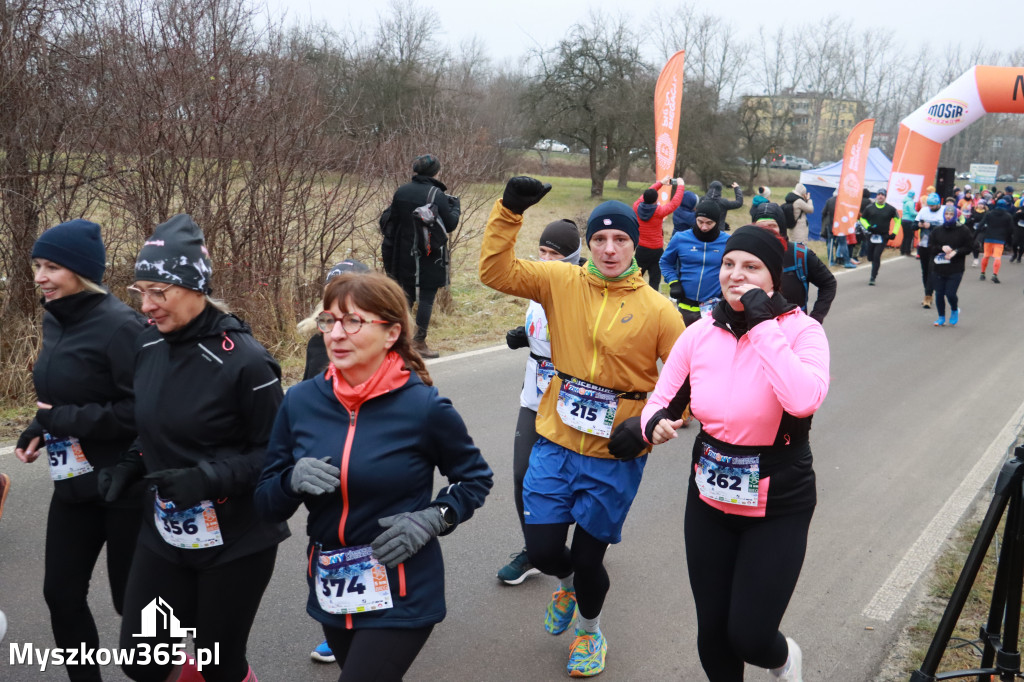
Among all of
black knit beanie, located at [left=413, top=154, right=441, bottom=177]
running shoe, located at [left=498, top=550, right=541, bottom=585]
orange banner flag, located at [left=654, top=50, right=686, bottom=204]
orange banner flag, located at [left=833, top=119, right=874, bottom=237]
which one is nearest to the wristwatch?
running shoe, located at [left=498, top=550, right=541, bottom=585]

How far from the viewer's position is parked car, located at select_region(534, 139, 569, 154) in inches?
1608

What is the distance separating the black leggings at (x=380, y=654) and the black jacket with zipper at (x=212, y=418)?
59 centimetres

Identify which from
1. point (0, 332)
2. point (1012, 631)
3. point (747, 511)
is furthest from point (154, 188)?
point (1012, 631)

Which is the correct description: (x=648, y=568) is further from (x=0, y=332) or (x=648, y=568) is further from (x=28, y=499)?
(x=0, y=332)

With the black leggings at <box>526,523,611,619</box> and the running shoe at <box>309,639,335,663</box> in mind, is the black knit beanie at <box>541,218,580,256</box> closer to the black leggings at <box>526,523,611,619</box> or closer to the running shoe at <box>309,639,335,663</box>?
the black leggings at <box>526,523,611,619</box>

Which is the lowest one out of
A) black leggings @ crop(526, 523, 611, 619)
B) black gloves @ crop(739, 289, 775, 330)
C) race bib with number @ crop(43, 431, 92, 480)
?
black leggings @ crop(526, 523, 611, 619)

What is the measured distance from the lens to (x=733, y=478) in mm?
3137

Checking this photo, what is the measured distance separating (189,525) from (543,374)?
2.14 metres

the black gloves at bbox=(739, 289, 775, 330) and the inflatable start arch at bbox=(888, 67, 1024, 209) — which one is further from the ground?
the inflatable start arch at bbox=(888, 67, 1024, 209)

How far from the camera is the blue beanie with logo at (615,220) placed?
3888 millimetres

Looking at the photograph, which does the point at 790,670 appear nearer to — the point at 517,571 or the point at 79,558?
the point at 517,571

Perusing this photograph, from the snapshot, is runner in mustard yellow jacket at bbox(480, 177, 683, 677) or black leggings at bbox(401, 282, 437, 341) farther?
black leggings at bbox(401, 282, 437, 341)

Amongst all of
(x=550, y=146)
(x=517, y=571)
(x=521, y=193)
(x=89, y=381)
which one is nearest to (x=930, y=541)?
(x=517, y=571)

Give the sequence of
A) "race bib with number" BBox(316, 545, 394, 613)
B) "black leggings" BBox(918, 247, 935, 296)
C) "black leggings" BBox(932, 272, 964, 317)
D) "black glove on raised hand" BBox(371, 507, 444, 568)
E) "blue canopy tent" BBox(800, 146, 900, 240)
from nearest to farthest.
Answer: "black glove on raised hand" BBox(371, 507, 444, 568) < "race bib with number" BBox(316, 545, 394, 613) < "black leggings" BBox(932, 272, 964, 317) < "black leggings" BBox(918, 247, 935, 296) < "blue canopy tent" BBox(800, 146, 900, 240)
